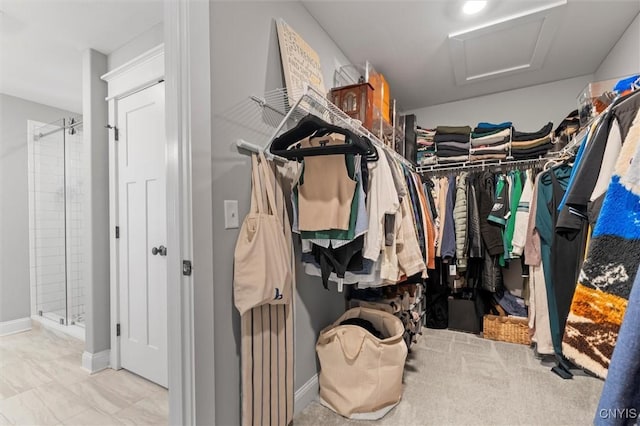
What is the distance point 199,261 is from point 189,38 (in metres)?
0.87

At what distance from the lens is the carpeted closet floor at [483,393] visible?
63.0 inches

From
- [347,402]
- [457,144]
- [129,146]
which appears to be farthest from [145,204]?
[457,144]

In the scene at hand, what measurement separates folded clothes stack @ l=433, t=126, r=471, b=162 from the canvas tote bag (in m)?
2.41

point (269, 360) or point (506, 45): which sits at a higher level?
point (506, 45)

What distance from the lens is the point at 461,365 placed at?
2.19 m

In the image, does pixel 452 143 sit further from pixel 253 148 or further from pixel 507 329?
pixel 253 148

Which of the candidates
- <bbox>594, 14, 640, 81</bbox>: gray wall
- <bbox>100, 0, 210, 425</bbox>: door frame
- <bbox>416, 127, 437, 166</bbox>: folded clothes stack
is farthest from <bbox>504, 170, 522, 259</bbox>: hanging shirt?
<bbox>100, 0, 210, 425</bbox>: door frame

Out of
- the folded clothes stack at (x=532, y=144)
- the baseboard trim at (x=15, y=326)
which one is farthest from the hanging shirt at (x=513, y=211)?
the baseboard trim at (x=15, y=326)

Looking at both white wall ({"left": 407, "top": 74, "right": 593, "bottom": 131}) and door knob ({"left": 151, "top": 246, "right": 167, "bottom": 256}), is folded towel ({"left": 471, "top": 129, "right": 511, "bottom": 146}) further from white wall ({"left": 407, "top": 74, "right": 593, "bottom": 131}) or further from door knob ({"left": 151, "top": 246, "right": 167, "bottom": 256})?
door knob ({"left": 151, "top": 246, "right": 167, "bottom": 256})

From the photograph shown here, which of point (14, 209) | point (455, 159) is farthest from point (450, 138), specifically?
point (14, 209)

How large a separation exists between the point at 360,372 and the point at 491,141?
254 cm

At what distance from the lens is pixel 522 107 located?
3053mm

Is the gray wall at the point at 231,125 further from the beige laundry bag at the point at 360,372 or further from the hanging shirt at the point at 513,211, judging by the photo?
the hanging shirt at the point at 513,211

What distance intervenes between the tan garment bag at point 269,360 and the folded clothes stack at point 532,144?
251 centimetres
